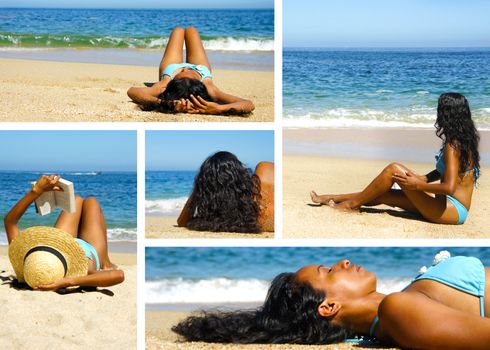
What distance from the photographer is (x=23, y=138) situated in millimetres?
13430

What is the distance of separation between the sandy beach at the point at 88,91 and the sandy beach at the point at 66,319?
155cm

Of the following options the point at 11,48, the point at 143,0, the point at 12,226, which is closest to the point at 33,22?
the point at 11,48

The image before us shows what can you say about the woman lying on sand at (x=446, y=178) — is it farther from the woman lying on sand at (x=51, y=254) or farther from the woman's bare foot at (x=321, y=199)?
the woman lying on sand at (x=51, y=254)

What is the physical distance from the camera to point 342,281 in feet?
14.4

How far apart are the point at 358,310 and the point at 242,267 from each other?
16.9 ft

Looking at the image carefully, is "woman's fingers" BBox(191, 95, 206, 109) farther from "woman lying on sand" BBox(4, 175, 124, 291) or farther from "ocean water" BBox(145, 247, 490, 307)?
"ocean water" BBox(145, 247, 490, 307)

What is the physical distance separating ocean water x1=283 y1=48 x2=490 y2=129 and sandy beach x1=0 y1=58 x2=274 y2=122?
168 centimetres

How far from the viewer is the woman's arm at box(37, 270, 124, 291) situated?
18.2 ft

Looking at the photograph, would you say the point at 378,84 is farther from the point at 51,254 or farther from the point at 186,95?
the point at 51,254

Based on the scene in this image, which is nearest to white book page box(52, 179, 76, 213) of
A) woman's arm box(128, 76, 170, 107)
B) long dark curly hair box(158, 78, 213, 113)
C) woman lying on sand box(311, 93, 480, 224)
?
long dark curly hair box(158, 78, 213, 113)

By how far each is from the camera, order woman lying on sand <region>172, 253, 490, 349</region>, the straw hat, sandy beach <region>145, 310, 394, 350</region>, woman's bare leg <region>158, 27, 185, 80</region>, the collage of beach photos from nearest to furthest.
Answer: woman lying on sand <region>172, 253, 490, 349</region> < sandy beach <region>145, 310, 394, 350</region> < the collage of beach photos < the straw hat < woman's bare leg <region>158, 27, 185, 80</region>

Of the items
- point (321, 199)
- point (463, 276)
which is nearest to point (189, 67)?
point (321, 199)

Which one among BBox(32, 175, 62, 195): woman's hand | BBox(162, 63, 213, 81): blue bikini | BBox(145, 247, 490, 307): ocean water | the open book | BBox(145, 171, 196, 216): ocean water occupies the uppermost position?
BBox(162, 63, 213, 81): blue bikini

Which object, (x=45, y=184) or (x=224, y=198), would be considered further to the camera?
(x=224, y=198)
